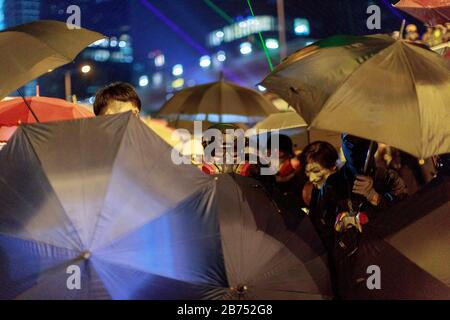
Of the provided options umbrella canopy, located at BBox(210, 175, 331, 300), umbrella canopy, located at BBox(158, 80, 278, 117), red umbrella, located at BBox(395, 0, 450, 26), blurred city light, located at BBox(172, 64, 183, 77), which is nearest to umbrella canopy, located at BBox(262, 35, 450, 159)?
umbrella canopy, located at BBox(210, 175, 331, 300)

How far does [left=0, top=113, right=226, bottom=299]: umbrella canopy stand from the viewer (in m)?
3.40

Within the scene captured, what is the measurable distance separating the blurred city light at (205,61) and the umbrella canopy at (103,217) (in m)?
69.2

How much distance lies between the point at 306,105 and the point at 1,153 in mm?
1952

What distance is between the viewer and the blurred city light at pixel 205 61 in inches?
2889

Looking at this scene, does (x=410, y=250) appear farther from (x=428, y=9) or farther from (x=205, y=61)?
(x=205, y=61)

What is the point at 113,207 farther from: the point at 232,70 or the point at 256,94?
the point at 232,70

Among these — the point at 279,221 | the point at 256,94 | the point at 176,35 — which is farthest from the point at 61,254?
the point at 176,35

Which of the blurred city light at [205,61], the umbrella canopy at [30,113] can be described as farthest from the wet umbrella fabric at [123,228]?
the blurred city light at [205,61]

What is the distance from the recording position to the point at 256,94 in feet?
37.8

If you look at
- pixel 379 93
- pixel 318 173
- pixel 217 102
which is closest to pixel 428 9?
pixel 318 173

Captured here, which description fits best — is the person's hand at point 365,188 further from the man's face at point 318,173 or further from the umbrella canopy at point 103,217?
the umbrella canopy at point 103,217

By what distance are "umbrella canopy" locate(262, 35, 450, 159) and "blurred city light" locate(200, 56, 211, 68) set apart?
225ft

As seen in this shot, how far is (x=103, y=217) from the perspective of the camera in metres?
3.47

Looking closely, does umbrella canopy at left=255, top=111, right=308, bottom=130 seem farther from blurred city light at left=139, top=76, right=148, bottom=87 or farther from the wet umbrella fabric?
blurred city light at left=139, top=76, right=148, bottom=87
